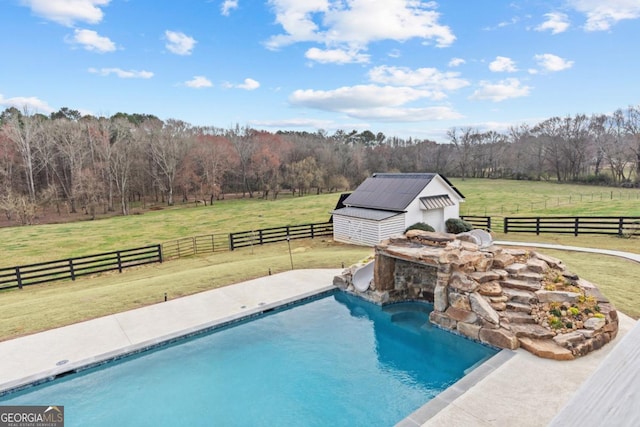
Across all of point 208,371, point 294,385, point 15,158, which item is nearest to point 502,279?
point 294,385

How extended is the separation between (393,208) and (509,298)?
1100 cm

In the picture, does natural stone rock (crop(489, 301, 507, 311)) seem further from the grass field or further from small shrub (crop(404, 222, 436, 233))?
small shrub (crop(404, 222, 436, 233))

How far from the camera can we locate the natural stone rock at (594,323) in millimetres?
7980

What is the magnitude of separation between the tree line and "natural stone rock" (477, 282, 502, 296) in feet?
129

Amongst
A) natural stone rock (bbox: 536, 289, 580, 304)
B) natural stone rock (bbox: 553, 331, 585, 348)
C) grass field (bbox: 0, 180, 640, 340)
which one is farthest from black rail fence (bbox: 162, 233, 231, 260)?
natural stone rock (bbox: 553, 331, 585, 348)

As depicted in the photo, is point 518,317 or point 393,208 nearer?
point 518,317

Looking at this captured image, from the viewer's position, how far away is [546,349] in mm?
7676

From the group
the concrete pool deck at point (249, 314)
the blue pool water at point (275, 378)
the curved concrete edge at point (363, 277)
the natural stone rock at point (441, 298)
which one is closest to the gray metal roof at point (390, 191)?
the curved concrete edge at point (363, 277)

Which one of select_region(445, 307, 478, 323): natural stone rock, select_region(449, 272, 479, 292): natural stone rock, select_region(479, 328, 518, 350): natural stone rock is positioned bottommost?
select_region(479, 328, 518, 350): natural stone rock

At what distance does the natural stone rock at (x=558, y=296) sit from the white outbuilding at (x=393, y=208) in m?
10.5

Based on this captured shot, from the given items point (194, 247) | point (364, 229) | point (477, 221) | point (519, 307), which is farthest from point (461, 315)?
point (477, 221)

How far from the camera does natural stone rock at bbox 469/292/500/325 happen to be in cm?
873

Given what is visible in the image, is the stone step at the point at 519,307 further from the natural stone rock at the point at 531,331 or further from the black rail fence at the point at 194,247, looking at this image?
the black rail fence at the point at 194,247

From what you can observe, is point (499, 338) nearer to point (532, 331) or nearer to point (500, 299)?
point (532, 331)
